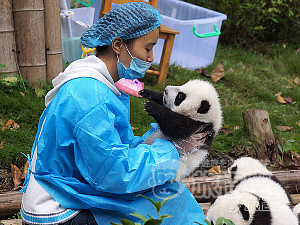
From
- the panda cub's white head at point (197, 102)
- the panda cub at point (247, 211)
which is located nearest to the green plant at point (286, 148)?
the panda cub at point (247, 211)

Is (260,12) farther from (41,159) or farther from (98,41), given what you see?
(41,159)

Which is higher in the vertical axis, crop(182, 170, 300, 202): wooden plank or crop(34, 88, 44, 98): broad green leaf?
crop(34, 88, 44, 98): broad green leaf

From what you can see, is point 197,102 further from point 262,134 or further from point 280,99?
point 280,99

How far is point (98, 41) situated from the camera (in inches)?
67.5

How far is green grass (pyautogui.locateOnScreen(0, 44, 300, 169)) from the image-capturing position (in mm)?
3025

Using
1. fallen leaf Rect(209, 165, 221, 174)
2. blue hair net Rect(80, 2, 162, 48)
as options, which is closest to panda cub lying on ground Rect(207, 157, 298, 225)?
fallen leaf Rect(209, 165, 221, 174)

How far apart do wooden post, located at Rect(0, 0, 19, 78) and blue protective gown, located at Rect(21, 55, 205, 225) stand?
1998 millimetres

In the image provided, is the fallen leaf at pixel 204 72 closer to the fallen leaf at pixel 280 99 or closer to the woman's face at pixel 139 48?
the fallen leaf at pixel 280 99

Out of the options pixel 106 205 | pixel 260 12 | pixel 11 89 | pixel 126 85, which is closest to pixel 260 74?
pixel 260 12

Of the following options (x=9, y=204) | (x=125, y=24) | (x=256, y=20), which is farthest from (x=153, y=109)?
(x=256, y=20)

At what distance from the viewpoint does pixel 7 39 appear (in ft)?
10.5

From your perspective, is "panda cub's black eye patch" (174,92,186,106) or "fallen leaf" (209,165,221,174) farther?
"fallen leaf" (209,165,221,174)

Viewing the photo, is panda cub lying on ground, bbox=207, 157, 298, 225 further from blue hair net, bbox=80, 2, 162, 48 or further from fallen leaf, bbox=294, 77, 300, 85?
fallen leaf, bbox=294, 77, 300, 85

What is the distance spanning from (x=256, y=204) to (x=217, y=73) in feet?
9.60
